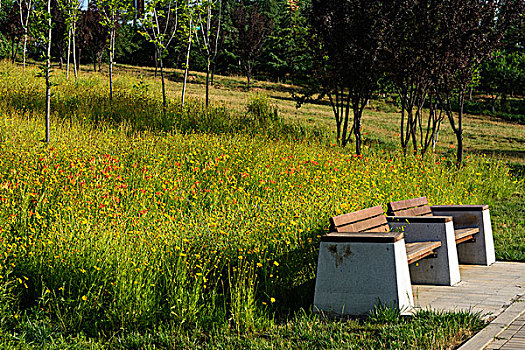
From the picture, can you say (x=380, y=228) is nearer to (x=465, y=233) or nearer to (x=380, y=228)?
(x=380, y=228)

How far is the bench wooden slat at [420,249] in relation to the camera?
515 centimetres

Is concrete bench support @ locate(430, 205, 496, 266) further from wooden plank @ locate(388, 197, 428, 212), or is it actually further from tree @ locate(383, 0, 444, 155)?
tree @ locate(383, 0, 444, 155)

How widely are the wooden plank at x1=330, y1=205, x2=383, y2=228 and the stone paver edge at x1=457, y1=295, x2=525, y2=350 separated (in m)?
1.51

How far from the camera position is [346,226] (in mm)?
5328

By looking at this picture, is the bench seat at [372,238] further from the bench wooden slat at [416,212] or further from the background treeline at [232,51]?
the background treeline at [232,51]

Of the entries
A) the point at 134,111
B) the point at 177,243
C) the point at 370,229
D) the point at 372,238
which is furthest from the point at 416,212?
the point at 134,111

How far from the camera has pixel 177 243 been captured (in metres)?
5.29

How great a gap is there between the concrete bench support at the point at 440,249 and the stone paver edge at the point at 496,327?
0.78 metres

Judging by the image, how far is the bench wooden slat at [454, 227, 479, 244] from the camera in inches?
254

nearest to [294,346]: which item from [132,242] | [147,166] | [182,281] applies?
[182,281]

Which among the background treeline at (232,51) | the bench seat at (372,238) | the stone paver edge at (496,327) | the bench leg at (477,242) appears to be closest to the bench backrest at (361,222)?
the bench seat at (372,238)

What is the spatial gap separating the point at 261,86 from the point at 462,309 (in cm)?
3894

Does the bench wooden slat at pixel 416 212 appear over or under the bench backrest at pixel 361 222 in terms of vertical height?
under

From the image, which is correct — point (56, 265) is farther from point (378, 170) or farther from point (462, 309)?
point (378, 170)
